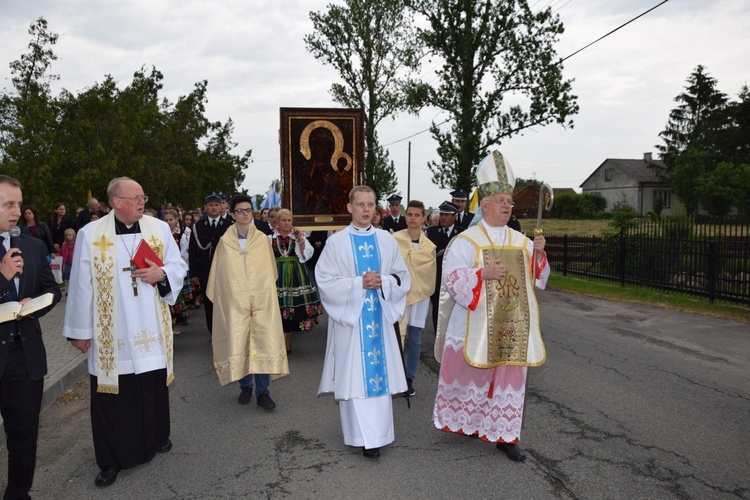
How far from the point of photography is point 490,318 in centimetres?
488

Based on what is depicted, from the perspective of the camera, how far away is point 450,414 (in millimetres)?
4902

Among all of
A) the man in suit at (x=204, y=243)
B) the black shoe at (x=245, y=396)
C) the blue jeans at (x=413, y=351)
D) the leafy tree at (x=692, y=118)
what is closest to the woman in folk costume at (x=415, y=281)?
the blue jeans at (x=413, y=351)

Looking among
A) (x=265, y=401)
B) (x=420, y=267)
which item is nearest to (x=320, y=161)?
(x=420, y=267)

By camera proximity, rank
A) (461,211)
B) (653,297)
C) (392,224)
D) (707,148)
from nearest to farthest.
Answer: (461,211) < (392,224) < (653,297) < (707,148)

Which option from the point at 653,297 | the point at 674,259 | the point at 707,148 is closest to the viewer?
the point at 653,297

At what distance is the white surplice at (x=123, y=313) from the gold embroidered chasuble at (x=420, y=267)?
288 cm

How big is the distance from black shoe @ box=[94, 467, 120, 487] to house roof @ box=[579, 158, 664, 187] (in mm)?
61882

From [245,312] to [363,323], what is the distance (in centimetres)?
168

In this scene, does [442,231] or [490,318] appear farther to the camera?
[442,231]

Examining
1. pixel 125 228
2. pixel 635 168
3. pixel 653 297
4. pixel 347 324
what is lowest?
pixel 653 297

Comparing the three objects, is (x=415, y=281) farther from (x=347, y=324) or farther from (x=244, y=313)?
(x=347, y=324)

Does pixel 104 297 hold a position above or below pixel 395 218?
below

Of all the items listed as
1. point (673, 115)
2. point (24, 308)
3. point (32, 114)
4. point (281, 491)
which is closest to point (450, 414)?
point (281, 491)

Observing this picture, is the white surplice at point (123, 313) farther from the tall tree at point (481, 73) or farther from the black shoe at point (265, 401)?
the tall tree at point (481, 73)
